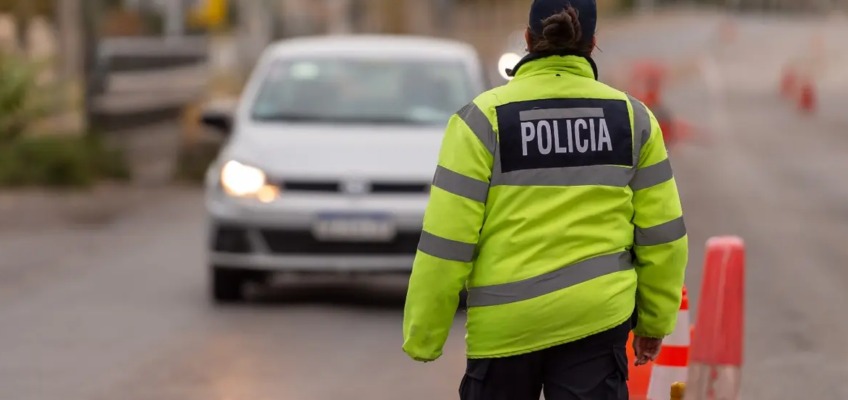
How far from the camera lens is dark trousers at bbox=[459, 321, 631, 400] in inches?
175

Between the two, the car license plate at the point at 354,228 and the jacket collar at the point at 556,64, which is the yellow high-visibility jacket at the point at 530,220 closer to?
the jacket collar at the point at 556,64

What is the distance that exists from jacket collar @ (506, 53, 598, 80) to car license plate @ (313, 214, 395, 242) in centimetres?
624

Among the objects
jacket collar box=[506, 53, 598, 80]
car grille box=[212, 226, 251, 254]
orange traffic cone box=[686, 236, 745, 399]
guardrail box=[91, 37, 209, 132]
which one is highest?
jacket collar box=[506, 53, 598, 80]

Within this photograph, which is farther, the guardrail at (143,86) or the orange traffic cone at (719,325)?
the guardrail at (143,86)

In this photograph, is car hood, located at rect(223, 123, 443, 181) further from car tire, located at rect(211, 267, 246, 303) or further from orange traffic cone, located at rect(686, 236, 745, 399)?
orange traffic cone, located at rect(686, 236, 745, 399)

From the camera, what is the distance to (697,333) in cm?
749

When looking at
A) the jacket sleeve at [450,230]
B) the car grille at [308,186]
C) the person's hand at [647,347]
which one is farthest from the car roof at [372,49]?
the jacket sleeve at [450,230]

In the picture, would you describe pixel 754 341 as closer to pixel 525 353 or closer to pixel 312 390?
pixel 312 390

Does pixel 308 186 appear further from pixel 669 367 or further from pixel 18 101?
pixel 18 101

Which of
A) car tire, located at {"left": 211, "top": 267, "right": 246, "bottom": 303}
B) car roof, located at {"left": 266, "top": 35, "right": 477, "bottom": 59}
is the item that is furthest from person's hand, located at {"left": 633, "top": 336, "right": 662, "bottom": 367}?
car roof, located at {"left": 266, "top": 35, "right": 477, "bottom": 59}

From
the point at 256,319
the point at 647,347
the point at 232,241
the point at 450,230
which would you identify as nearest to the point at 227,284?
the point at 232,241

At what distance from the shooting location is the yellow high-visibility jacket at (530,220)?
441cm

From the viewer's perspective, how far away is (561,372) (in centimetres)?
445

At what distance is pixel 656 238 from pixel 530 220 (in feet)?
1.21
